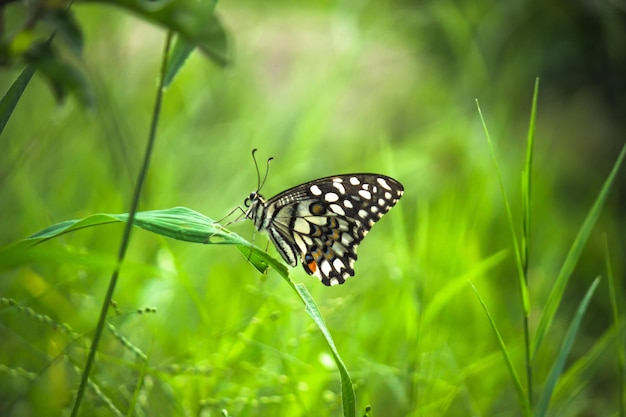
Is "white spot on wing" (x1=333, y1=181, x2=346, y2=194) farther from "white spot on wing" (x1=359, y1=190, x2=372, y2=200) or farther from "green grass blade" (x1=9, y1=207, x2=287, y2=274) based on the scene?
"green grass blade" (x1=9, y1=207, x2=287, y2=274)

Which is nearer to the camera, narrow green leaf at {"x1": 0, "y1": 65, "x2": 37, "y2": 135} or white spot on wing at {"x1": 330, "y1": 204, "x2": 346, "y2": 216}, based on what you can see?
narrow green leaf at {"x1": 0, "y1": 65, "x2": 37, "y2": 135}

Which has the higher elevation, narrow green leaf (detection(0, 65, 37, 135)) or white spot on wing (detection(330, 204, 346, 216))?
white spot on wing (detection(330, 204, 346, 216))

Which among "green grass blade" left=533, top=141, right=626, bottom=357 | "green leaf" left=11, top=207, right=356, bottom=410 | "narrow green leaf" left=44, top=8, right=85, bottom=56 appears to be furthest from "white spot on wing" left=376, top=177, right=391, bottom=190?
"narrow green leaf" left=44, top=8, right=85, bottom=56

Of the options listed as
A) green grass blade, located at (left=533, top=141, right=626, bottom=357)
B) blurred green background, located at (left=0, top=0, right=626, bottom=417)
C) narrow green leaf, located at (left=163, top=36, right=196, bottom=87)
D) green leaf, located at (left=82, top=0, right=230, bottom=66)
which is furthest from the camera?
blurred green background, located at (left=0, top=0, right=626, bottom=417)

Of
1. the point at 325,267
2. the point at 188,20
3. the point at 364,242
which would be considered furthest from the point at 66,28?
the point at 364,242

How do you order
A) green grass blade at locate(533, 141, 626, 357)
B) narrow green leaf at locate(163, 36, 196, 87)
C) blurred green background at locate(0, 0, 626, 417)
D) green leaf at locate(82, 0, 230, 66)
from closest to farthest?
green leaf at locate(82, 0, 230, 66)
narrow green leaf at locate(163, 36, 196, 87)
green grass blade at locate(533, 141, 626, 357)
blurred green background at locate(0, 0, 626, 417)

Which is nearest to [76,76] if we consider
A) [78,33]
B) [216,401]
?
[78,33]

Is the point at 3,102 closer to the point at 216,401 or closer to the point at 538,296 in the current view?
the point at 216,401
